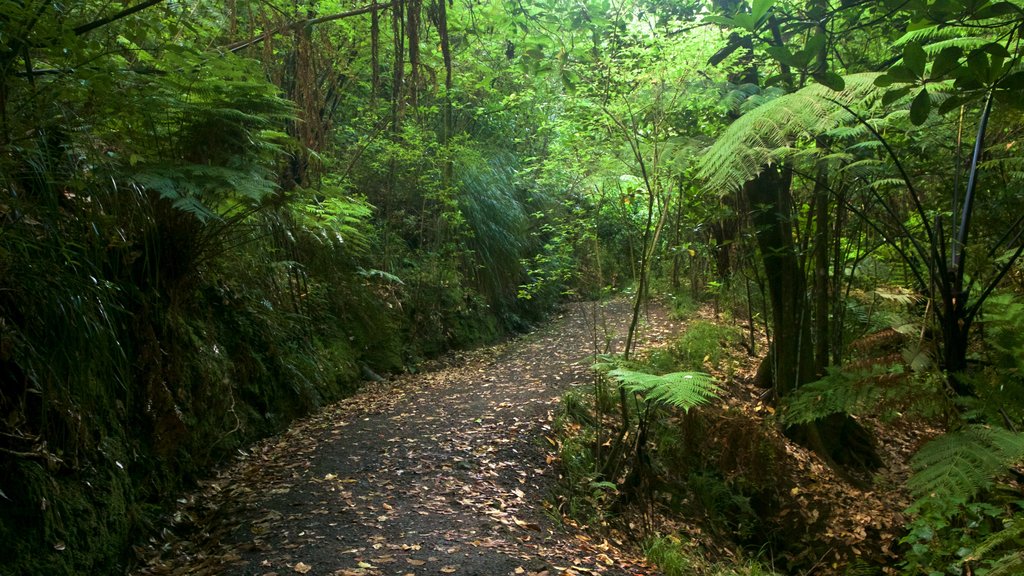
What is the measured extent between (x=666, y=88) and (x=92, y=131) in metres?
4.14

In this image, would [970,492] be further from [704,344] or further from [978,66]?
[704,344]

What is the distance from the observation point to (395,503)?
12.3 ft

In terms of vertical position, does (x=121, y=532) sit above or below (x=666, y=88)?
below

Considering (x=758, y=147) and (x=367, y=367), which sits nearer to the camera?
(x=758, y=147)

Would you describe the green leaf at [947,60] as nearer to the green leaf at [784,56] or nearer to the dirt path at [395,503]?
the green leaf at [784,56]

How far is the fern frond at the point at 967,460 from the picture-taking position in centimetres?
255

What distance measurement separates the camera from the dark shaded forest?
2.66 meters

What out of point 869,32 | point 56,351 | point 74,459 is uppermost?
point 869,32

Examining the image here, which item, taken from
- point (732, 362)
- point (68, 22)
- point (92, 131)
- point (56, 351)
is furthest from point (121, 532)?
point (732, 362)

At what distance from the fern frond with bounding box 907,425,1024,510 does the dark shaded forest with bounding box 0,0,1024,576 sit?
16mm

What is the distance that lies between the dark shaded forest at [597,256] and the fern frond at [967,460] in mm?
16

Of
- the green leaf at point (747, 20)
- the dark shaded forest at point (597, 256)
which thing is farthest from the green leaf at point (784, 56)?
the green leaf at point (747, 20)

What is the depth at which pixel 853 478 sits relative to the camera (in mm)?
5484

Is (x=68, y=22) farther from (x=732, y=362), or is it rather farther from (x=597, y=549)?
(x=732, y=362)
